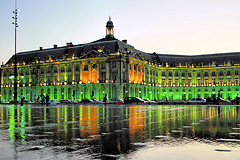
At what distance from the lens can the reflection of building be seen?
83.1 m

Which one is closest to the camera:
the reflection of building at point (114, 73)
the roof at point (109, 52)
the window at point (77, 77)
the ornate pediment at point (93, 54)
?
the reflection of building at point (114, 73)

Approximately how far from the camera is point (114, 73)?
272 feet

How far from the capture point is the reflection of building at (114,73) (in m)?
83.1

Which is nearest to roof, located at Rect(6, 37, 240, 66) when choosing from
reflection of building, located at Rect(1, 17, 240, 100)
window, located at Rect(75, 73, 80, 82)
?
reflection of building, located at Rect(1, 17, 240, 100)

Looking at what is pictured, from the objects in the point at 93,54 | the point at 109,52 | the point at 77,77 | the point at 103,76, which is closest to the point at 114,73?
the point at 103,76

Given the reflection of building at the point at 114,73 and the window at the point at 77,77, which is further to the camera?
the window at the point at 77,77

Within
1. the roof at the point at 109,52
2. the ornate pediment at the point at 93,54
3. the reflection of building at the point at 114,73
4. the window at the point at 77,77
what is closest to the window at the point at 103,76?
the reflection of building at the point at 114,73

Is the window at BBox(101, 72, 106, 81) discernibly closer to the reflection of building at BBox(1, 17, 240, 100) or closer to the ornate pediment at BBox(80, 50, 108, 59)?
the reflection of building at BBox(1, 17, 240, 100)

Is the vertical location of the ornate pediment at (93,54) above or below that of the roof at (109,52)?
below

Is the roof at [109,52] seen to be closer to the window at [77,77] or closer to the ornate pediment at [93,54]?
the ornate pediment at [93,54]

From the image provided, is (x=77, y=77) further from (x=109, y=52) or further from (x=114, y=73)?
(x=109, y=52)


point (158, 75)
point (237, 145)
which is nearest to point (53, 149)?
point (237, 145)

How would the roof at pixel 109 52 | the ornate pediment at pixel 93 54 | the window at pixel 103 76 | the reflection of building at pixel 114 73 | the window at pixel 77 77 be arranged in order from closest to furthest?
1. the reflection of building at pixel 114 73
2. the ornate pediment at pixel 93 54
3. the window at pixel 103 76
4. the roof at pixel 109 52
5. the window at pixel 77 77

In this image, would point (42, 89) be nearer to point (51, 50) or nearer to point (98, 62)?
point (51, 50)
